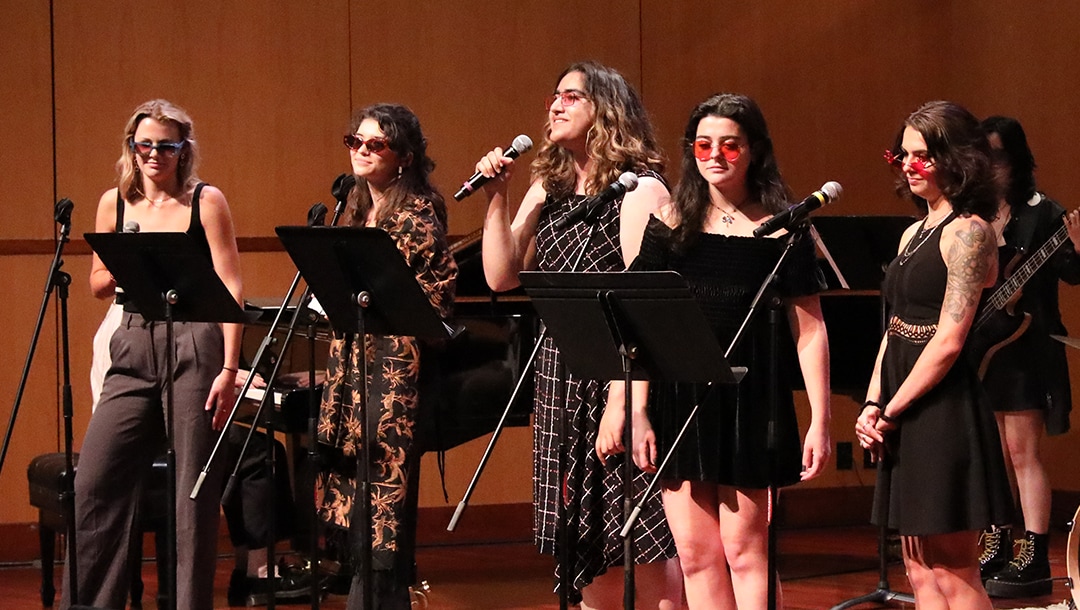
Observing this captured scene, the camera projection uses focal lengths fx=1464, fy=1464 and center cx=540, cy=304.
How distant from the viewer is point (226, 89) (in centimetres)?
691

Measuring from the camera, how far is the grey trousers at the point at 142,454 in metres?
Answer: 4.15

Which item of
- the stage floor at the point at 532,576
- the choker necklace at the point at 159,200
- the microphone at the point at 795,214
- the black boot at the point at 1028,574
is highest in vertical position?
the choker necklace at the point at 159,200

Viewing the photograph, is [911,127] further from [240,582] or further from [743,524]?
[240,582]

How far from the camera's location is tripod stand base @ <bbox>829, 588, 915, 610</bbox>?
524 centimetres

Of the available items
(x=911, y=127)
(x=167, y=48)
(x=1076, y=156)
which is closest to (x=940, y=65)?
(x=1076, y=156)

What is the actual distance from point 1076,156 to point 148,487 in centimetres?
464

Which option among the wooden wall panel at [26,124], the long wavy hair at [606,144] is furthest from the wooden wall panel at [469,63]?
the long wavy hair at [606,144]

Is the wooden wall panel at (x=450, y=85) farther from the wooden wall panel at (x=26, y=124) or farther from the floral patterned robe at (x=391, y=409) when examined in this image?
the floral patterned robe at (x=391, y=409)

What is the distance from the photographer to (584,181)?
3719 mm

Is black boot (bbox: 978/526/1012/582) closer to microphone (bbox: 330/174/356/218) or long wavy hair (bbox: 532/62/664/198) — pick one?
long wavy hair (bbox: 532/62/664/198)

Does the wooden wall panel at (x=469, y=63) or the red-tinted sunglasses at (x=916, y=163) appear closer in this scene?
the red-tinted sunglasses at (x=916, y=163)

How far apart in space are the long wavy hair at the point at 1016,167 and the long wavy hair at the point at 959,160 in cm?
205

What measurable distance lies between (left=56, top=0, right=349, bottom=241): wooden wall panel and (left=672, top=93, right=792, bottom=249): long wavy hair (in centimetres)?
388

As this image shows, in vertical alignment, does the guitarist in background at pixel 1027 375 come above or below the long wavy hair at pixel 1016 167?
below
